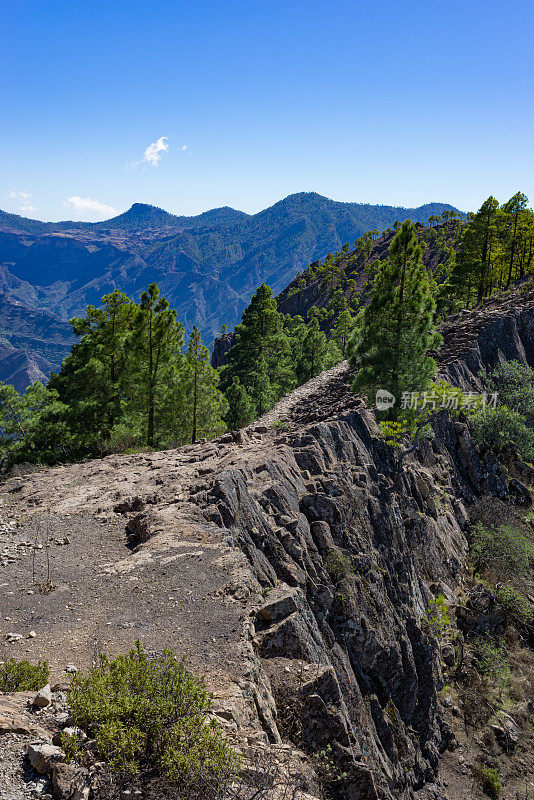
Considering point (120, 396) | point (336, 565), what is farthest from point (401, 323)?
point (120, 396)

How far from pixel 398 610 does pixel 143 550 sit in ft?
32.8

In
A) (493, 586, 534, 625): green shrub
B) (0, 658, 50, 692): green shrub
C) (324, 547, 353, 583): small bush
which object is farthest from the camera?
(493, 586, 534, 625): green shrub

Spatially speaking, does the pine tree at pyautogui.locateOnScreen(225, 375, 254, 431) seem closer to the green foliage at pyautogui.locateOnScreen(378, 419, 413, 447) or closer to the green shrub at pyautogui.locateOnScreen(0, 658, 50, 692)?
the green foliage at pyautogui.locateOnScreen(378, 419, 413, 447)

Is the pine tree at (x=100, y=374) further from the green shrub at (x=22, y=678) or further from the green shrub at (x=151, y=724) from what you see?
the green shrub at (x=151, y=724)

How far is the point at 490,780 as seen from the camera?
575 inches

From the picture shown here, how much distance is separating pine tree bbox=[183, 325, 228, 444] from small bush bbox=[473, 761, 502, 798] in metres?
19.1

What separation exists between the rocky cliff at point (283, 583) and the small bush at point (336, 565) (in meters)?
0.04

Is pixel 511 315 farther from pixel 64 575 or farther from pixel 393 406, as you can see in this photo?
pixel 64 575

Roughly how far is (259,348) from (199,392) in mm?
14163

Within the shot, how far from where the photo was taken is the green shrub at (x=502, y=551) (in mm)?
22344

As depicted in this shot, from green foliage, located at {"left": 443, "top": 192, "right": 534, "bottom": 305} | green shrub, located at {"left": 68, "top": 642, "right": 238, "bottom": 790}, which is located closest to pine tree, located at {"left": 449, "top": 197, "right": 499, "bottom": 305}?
green foliage, located at {"left": 443, "top": 192, "right": 534, "bottom": 305}

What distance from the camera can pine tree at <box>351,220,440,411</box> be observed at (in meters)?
19.5

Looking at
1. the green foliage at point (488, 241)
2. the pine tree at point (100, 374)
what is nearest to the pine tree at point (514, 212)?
the green foliage at point (488, 241)

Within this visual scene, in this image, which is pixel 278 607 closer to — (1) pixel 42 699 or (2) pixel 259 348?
(1) pixel 42 699
